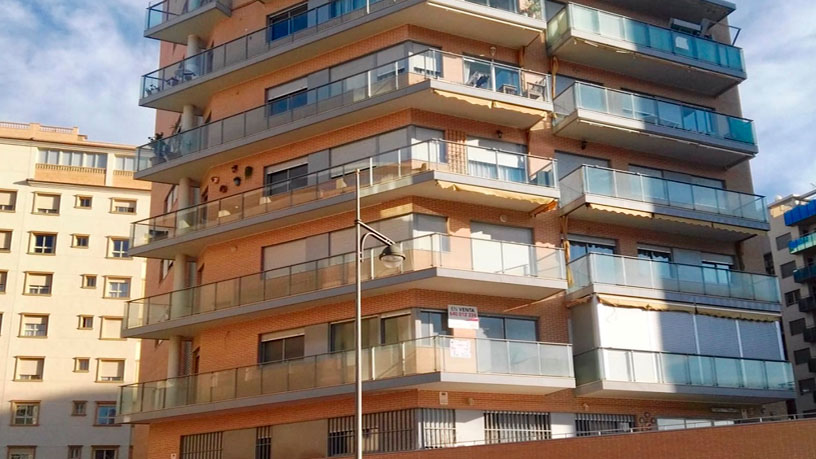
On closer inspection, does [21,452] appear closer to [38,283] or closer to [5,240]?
[38,283]

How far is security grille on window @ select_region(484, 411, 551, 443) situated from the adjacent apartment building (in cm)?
3476

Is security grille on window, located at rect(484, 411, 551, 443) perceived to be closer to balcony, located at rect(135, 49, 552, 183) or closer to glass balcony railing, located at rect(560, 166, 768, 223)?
glass balcony railing, located at rect(560, 166, 768, 223)

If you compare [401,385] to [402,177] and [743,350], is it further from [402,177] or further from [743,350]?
[743,350]

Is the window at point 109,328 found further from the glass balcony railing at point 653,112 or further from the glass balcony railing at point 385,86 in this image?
the glass balcony railing at point 653,112

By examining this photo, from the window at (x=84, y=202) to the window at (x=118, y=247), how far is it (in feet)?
9.20

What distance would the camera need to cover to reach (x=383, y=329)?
26.2 m

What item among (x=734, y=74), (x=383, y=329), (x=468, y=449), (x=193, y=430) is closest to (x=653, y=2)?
(x=734, y=74)

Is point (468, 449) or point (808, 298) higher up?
point (808, 298)

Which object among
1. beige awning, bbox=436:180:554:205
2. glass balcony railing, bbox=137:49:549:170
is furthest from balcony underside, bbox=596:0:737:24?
beige awning, bbox=436:180:554:205

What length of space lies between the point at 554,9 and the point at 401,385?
15122 millimetres

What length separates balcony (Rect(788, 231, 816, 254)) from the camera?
202ft

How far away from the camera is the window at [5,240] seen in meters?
56.9

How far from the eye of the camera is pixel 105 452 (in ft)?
181

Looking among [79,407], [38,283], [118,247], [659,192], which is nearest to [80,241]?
[118,247]
